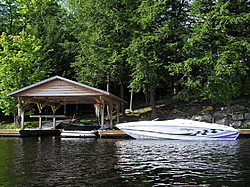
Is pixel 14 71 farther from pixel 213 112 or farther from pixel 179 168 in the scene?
pixel 179 168

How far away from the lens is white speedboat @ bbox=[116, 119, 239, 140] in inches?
599

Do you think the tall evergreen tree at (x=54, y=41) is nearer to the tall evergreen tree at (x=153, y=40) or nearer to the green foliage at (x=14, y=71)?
the green foliage at (x=14, y=71)

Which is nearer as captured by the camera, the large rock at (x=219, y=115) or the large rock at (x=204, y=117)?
the large rock at (x=219, y=115)

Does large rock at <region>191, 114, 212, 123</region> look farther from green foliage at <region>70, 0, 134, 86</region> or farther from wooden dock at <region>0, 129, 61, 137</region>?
wooden dock at <region>0, 129, 61, 137</region>

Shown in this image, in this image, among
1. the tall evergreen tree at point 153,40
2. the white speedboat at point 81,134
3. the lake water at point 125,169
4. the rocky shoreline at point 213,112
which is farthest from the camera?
the tall evergreen tree at point 153,40

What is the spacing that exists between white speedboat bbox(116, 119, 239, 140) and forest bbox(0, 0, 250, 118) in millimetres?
5172

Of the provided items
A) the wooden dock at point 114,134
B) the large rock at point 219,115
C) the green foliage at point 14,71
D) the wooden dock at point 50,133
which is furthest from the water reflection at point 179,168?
the green foliage at point 14,71

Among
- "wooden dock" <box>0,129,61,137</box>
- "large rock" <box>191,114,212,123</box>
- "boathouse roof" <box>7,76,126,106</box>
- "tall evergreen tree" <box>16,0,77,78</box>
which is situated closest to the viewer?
"boathouse roof" <box>7,76,126,106</box>

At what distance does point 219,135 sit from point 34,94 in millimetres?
A: 12186

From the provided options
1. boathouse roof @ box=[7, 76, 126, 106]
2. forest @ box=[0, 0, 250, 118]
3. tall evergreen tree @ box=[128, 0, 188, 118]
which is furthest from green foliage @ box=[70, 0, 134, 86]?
boathouse roof @ box=[7, 76, 126, 106]

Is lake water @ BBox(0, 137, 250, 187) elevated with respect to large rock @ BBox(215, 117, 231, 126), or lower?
lower

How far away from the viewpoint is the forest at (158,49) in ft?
66.2

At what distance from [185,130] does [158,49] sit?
930cm

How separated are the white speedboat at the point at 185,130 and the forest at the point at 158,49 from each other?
17.0 ft
